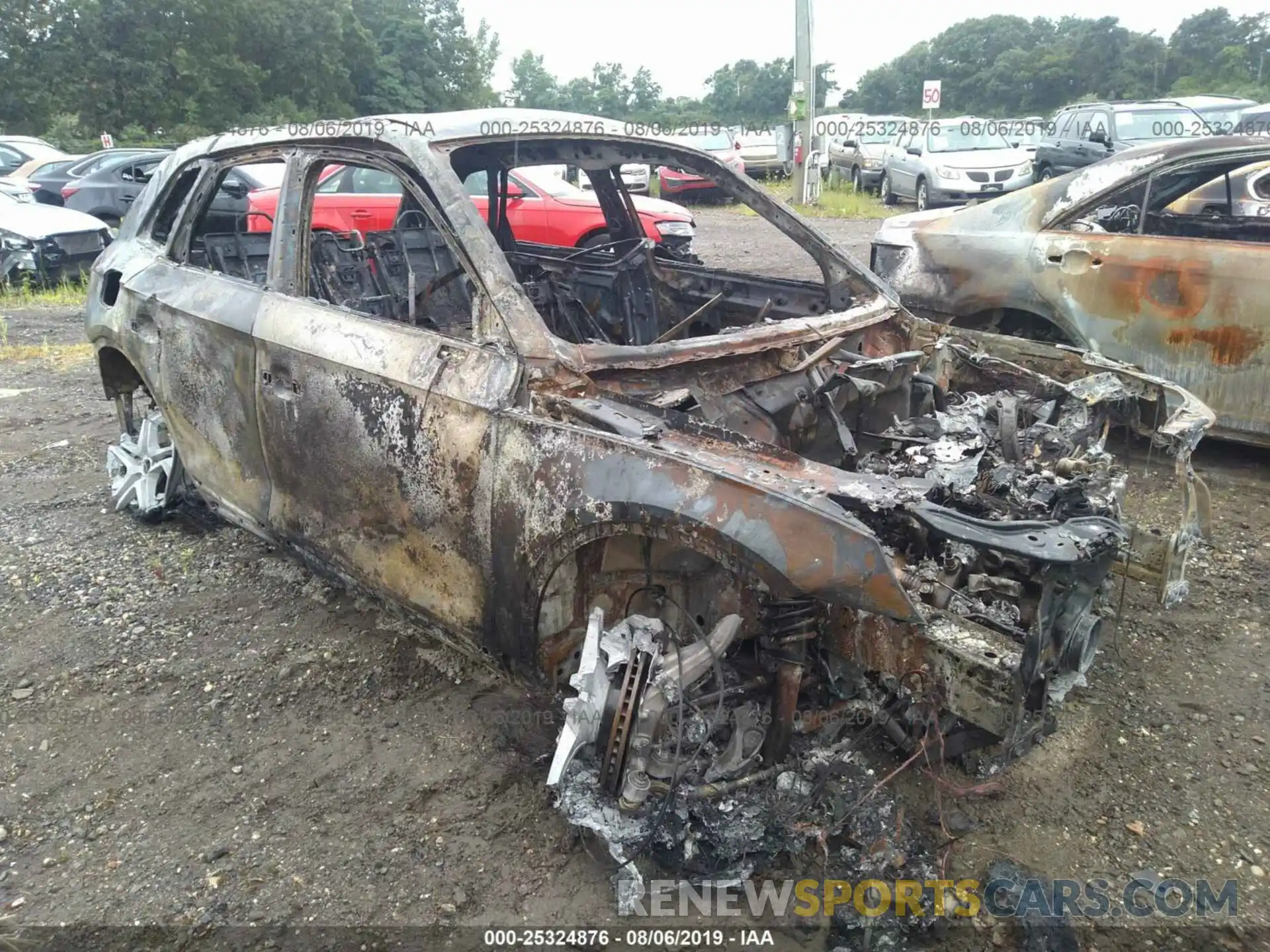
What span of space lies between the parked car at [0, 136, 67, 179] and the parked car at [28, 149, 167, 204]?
162 centimetres

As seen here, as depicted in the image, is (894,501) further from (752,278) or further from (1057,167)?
(1057,167)

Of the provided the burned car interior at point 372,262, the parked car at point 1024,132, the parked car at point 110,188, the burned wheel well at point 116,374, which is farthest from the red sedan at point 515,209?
the parked car at point 1024,132

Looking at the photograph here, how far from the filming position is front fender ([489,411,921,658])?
6.54 ft

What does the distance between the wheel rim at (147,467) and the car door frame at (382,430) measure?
4.28 feet

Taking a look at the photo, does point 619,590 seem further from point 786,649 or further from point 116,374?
point 116,374

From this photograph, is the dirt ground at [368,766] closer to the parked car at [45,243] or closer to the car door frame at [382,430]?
the car door frame at [382,430]

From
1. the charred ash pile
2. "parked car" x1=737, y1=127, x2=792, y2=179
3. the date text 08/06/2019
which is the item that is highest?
"parked car" x1=737, y1=127, x2=792, y2=179

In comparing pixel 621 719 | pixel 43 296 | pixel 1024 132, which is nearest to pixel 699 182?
pixel 1024 132

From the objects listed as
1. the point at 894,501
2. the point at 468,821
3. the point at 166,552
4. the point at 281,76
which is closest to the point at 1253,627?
the point at 894,501

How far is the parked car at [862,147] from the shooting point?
1761 centimetres

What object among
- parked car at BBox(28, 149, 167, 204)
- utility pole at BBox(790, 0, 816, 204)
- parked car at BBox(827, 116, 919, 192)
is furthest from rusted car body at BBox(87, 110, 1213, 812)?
parked car at BBox(827, 116, 919, 192)

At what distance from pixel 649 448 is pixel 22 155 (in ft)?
58.8

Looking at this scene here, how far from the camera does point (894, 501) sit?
2098mm

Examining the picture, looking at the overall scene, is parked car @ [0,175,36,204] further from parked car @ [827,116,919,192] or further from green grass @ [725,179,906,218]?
parked car @ [827,116,919,192]
